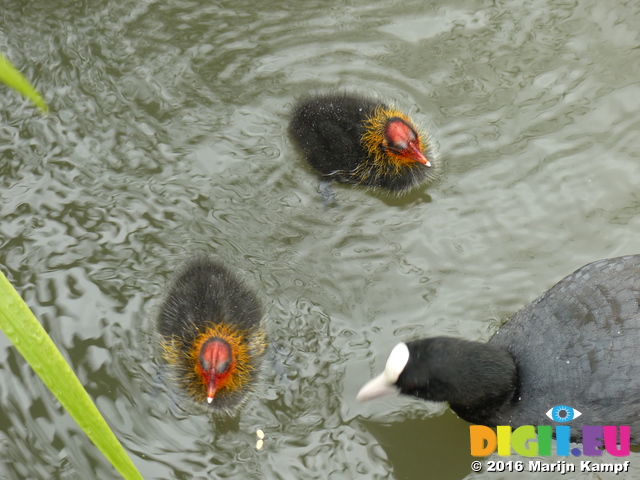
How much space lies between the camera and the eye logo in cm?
305

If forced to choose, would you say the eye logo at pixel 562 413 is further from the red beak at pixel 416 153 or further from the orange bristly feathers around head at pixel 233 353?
the red beak at pixel 416 153

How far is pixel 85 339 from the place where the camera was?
3613 mm

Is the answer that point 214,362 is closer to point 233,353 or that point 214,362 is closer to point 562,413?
point 233,353

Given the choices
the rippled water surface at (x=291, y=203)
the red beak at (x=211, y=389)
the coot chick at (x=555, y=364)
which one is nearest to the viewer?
the coot chick at (x=555, y=364)

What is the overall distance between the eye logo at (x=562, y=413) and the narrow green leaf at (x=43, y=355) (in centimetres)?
207

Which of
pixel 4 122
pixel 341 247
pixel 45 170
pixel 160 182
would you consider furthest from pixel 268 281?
pixel 4 122

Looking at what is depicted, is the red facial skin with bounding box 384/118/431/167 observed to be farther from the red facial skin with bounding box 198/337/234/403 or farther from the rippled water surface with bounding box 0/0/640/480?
the red facial skin with bounding box 198/337/234/403

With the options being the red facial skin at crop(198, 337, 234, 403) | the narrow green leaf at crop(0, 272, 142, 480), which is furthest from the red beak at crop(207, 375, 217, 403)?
the narrow green leaf at crop(0, 272, 142, 480)

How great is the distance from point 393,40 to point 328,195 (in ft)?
4.35

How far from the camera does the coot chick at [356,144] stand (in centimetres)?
414

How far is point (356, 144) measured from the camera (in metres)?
4.18

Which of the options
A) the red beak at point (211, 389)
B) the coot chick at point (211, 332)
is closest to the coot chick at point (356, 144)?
the coot chick at point (211, 332)

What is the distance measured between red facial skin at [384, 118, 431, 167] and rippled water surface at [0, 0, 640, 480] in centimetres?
36

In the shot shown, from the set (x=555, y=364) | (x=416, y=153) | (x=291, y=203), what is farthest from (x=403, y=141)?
(x=555, y=364)
